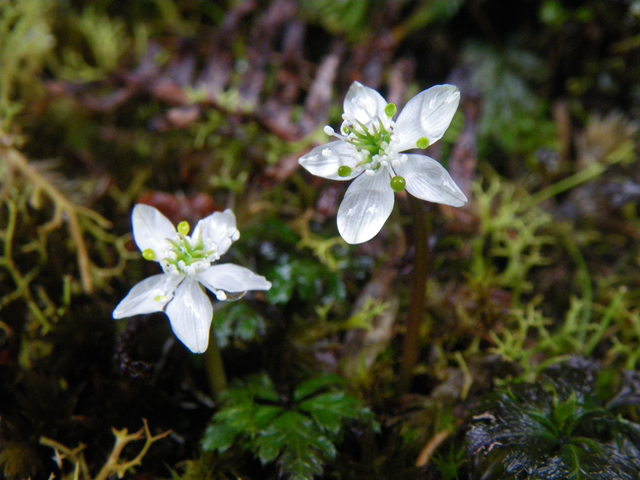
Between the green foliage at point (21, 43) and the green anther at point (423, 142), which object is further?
the green foliage at point (21, 43)

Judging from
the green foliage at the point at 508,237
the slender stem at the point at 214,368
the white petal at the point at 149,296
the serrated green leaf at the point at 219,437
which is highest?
the white petal at the point at 149,296

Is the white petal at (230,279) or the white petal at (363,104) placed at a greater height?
the white petal at (363,104)

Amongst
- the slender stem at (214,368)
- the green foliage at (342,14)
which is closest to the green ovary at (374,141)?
the slender stem at (214,368)

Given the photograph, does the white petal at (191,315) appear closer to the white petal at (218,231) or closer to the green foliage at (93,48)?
the white petal at (218,231)

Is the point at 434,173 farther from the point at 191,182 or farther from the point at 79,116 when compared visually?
the point at 79,116

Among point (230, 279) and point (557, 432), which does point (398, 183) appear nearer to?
point (230, 279)

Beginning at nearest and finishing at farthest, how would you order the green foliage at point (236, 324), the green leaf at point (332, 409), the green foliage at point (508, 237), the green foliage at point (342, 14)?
the green leaf at point (332, 409) → the green foliage at point (236, 324) → the green foliage at point (508, 237) → the green foliage at point (342, 14)

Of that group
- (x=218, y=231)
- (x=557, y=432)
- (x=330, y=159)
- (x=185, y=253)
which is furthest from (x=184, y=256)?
(x=557, y=432)
